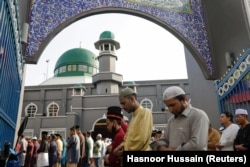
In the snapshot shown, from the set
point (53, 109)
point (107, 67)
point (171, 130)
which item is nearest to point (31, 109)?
point (53, 109)

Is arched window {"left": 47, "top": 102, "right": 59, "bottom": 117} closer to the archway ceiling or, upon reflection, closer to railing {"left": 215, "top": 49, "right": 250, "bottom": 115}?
the archway ceiling

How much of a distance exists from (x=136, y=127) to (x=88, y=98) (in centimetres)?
1743

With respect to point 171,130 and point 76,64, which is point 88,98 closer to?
point 76,64

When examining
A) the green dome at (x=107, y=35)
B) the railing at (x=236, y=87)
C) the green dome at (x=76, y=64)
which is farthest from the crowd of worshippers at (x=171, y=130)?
the green dome at (x=76, y=64)

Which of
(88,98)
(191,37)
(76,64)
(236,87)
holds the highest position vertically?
(76,64)

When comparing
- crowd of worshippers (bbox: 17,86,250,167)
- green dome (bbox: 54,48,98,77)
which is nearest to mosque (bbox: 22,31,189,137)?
green dome (bbox: 54,48,98,77)

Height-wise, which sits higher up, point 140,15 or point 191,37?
point 140,15

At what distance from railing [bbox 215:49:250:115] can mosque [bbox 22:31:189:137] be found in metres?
A: 12.8

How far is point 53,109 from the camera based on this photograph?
2225 cm

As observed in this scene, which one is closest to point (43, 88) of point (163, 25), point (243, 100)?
point (163, 25)

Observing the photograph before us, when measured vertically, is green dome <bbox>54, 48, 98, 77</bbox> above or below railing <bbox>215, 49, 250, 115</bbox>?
above

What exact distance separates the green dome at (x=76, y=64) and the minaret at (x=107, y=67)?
5803mm

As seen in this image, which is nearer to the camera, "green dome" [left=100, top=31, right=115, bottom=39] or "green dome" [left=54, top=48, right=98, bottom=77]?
"green dome" [left=100, top=31, right=115, bottom=39]

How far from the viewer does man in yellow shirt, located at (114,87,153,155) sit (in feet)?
6.39
